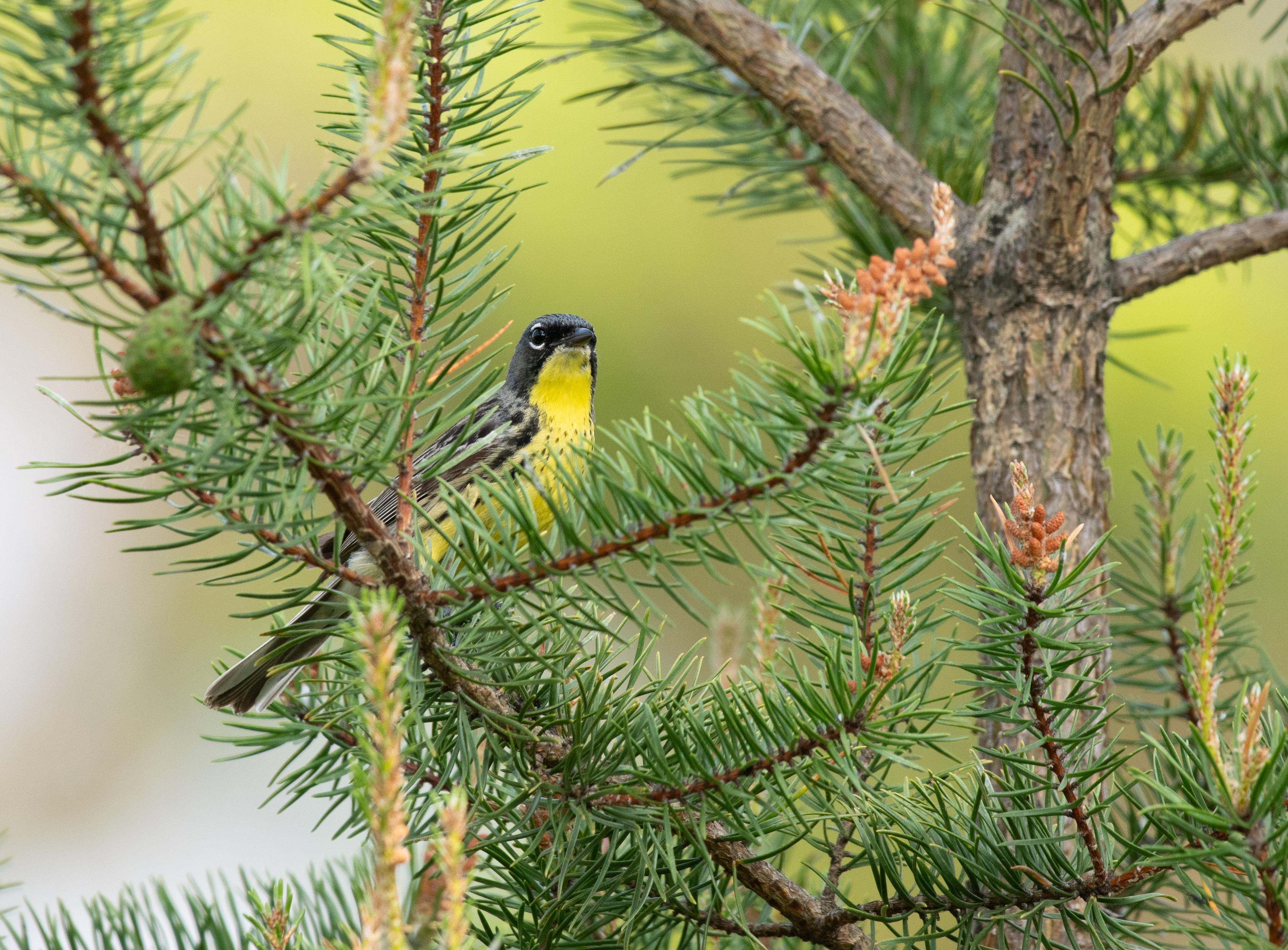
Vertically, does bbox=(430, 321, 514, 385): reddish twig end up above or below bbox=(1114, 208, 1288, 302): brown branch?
below

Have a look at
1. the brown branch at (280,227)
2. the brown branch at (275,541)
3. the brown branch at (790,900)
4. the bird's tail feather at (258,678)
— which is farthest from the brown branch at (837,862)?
the brown branch at (280,227)

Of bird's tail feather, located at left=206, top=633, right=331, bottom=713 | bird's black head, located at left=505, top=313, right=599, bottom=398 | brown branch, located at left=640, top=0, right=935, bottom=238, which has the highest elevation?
brown branch, located at left=640, top=0, right=935, bottom=238

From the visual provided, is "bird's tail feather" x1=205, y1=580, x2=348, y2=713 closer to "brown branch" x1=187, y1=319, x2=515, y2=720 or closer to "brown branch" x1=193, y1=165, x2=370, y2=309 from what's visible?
"brown branch" x1=187, y1=319, x2=515, y2=720

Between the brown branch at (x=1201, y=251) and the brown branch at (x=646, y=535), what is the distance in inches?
56.1

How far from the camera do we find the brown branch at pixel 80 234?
3.00ft

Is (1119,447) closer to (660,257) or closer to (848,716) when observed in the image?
(660,257)

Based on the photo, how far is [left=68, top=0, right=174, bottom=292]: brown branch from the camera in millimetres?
883

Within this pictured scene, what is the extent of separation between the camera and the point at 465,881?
0.83 metres

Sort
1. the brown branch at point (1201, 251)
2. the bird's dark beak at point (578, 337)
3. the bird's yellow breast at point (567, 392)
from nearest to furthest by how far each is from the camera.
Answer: the brown branch at point (1201, 251), the bird's yellow breast at point (567, 392), the bird's dark beak at point (578, 337)

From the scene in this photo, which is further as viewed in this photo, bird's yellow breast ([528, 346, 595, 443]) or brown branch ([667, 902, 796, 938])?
bird's yellow breast ([528, 346, 595, 443])

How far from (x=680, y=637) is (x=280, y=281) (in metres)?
4.19

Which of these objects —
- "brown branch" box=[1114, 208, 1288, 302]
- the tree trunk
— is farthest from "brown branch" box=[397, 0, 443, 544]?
"brown branch" box=[1114, 208, 1288, 302]

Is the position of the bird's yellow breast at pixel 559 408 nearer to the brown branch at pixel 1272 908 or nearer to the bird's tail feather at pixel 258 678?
the bird's tail feather at pixel 258 678

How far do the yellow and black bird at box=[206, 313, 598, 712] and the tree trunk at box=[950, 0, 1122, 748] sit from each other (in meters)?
0.80
